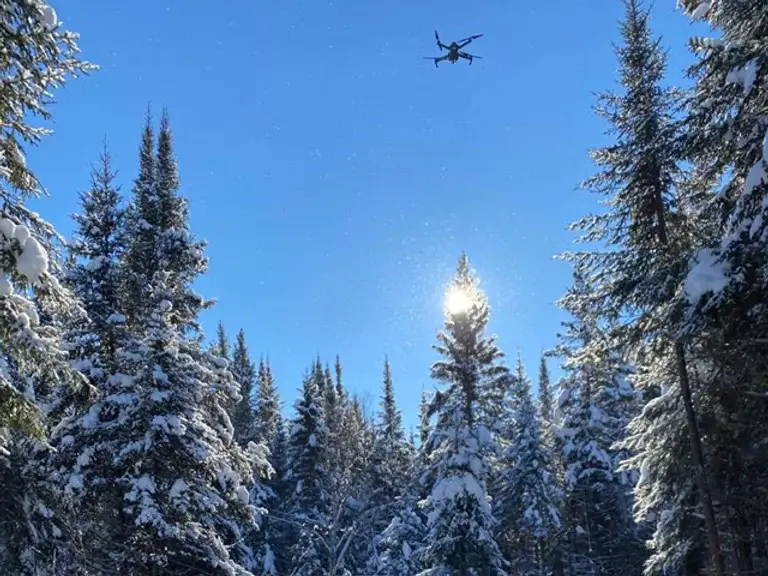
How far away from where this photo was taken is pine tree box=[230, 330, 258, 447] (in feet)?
130

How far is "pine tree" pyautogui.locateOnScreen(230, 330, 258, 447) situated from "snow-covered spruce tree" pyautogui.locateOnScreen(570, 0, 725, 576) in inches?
870

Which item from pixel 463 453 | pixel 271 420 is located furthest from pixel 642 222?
pixel 271 420

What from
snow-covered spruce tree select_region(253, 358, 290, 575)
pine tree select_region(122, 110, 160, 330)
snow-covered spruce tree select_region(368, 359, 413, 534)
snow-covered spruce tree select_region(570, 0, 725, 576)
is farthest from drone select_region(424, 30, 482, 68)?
snow-covered spruce tree select_region(368, 359, 413, 534)

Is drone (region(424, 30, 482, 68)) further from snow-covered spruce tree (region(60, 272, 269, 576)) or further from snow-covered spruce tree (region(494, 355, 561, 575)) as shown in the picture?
snow-covered spruce tree (region(494, 355, 561, 575))

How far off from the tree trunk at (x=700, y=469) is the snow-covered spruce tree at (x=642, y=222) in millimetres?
21

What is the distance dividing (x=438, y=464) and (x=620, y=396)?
10.0m

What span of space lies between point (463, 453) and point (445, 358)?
3.81m

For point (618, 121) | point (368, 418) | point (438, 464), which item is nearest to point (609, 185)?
point (618, 121)

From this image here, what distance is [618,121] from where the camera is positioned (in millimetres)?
14383

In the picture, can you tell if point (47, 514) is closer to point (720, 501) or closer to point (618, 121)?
point (720, 501)

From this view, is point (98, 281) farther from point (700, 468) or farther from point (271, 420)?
point (271, 420)

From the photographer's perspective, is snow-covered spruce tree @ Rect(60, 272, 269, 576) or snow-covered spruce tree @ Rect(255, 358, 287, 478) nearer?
snow-covered spruce tree @ Rect(60, 272, 269, 576)

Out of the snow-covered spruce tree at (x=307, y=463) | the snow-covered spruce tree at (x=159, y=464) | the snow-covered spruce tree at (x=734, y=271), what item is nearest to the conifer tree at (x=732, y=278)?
the snow-covered spruce tree at (x=734, y=271)

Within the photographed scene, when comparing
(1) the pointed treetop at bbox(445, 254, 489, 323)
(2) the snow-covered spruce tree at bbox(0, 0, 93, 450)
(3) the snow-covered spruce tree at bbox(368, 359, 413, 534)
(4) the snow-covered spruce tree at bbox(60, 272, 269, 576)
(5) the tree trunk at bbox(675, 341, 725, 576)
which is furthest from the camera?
(3) the snow-covered spruce tree at bbox(368, 359, 413, 534)
